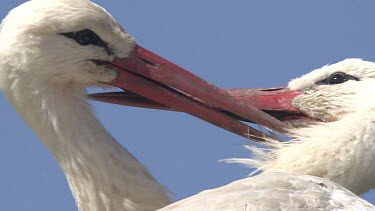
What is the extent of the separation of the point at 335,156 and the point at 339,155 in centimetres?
2

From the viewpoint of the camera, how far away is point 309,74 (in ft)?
26.6

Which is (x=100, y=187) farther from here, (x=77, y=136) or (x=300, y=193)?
(x=300, y=193)

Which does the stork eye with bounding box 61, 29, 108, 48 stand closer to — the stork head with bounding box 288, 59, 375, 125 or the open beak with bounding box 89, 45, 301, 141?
the open beak with bounding box 89, 45, 301, 141

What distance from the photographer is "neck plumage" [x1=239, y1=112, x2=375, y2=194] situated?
7.26 m

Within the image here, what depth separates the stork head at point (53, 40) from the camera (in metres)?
7.28

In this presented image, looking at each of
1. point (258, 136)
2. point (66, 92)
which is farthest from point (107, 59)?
point (258, 136)

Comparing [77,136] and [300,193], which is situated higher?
[77,136]

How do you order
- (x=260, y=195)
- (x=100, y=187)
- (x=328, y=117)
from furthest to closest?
(x=328, y=117) < (x=100, y=187) < (x=260, y=195)

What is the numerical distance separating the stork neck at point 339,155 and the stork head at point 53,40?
0.97 m

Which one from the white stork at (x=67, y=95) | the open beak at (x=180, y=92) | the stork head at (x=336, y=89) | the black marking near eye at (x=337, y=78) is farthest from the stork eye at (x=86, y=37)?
the black marking near eye at (x=337, y=78)

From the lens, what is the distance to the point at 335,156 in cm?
730

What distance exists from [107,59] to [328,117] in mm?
1148

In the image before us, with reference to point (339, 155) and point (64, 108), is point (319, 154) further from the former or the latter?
point (64, 108)

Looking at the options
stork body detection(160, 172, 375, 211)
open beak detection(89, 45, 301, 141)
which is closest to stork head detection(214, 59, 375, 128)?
open beak detection(89, 45, 301, 141)
